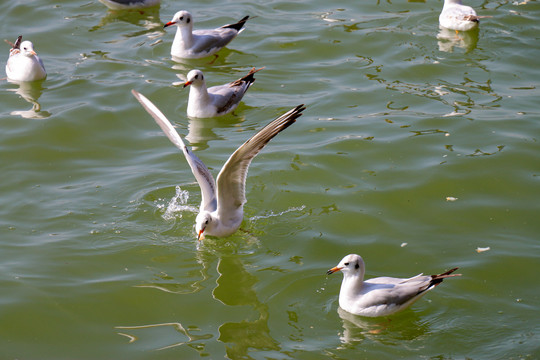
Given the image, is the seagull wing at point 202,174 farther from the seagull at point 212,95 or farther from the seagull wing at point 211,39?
the seagull wing at point 211,39

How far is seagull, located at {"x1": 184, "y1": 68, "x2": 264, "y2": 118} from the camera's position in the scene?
1113cm

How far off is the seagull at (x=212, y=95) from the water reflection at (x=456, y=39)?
11.4 ft

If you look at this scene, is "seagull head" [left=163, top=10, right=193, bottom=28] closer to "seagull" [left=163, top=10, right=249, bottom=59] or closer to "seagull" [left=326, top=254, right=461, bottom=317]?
"seagull" [left=163, top=10, right=249, bottom=59]

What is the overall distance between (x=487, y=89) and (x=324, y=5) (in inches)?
172

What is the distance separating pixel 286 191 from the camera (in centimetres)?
932

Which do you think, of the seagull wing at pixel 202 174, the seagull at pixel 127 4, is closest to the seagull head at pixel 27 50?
the seagull at pixel 127 4

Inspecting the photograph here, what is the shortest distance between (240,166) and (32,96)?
18.2 ft

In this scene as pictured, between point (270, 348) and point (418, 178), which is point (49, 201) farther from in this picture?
point (418, 178)

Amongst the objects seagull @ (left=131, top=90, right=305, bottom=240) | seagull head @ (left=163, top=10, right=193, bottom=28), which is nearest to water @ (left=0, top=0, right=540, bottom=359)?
seagull @ (left=131, top=90, right=305, bottom=240)

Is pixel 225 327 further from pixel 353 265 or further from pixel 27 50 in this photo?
pixel 27 50

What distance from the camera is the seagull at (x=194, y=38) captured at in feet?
42.4

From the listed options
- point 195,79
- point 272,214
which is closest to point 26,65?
point 195,79

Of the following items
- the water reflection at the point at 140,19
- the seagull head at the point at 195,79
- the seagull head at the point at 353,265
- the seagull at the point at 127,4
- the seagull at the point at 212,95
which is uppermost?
the seagull at the point at 127,4

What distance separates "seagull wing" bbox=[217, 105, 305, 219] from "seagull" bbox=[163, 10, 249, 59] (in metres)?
5.27
